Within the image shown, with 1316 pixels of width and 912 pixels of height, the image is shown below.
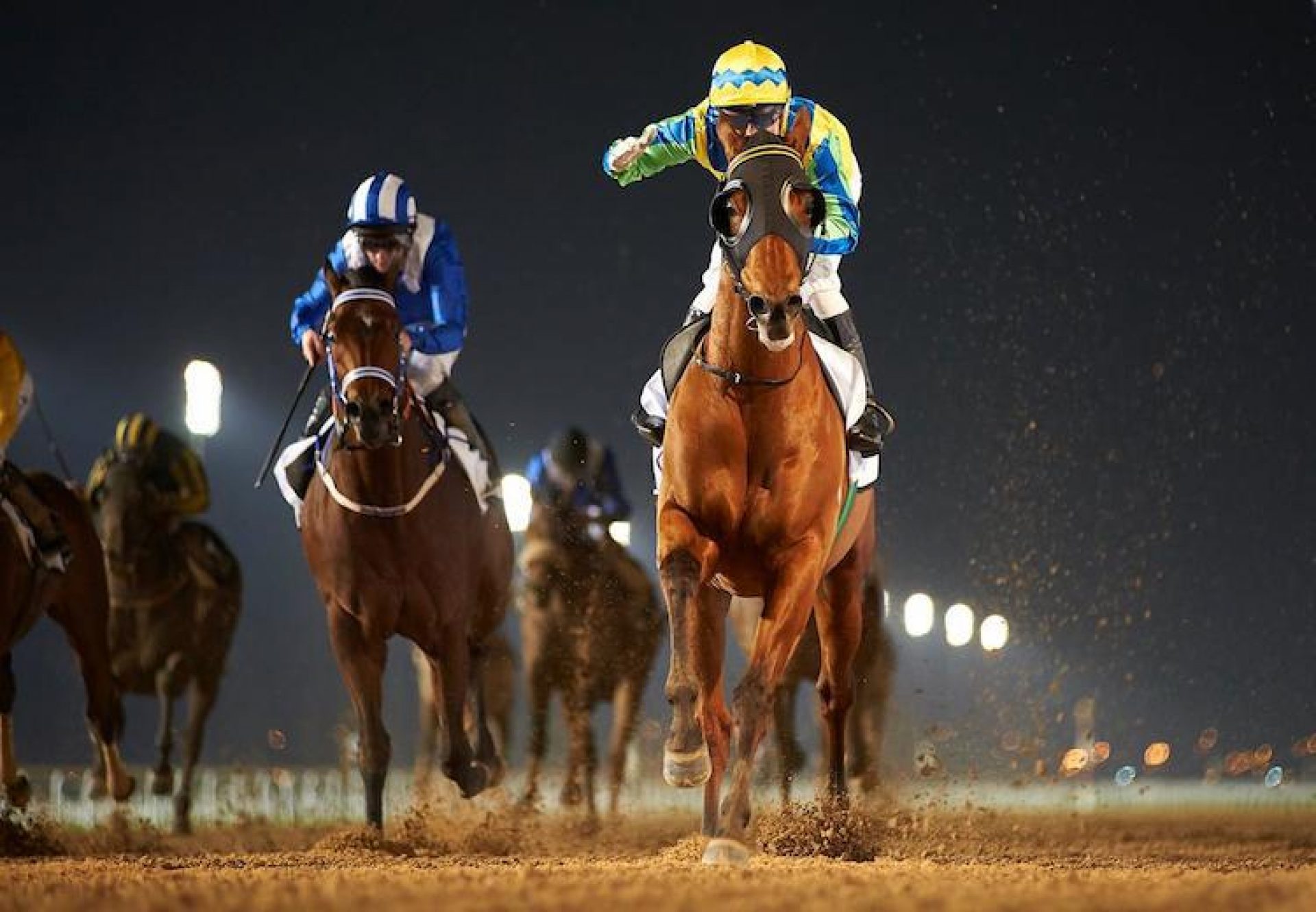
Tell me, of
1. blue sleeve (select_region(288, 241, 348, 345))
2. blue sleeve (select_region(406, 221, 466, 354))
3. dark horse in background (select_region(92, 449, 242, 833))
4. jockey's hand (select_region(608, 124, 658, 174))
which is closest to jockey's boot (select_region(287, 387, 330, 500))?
blue sleeve (select_region(288, 241, 348, 345))

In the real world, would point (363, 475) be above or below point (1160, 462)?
below

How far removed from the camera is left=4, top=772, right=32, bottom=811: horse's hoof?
460 inches

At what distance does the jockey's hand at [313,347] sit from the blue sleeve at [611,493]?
5.40 meters

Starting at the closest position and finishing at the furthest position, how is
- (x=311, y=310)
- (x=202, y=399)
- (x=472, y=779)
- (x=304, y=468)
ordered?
(x=472, y=779)
(x=304, y=468)
(x=311, y=310)
(x=202, y=399)

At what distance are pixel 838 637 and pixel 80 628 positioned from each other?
18.2ft

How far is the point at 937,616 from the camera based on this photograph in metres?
21.8

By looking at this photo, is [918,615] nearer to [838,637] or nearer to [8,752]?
[838,637]

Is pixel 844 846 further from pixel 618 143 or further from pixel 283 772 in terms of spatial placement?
pixel 283 772

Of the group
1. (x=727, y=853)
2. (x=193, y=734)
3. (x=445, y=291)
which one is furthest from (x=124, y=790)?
(x=727, y=853)

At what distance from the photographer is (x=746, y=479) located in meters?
7.83

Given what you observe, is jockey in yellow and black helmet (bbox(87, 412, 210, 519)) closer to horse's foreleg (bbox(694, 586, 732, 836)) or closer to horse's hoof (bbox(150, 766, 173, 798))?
horse's hoof (bbox(150, 766, 173, 798))

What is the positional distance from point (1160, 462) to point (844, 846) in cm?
1269

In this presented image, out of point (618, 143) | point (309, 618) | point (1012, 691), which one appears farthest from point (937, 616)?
point (618, 143)

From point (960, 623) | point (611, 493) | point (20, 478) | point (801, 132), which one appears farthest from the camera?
point (960, 623)
